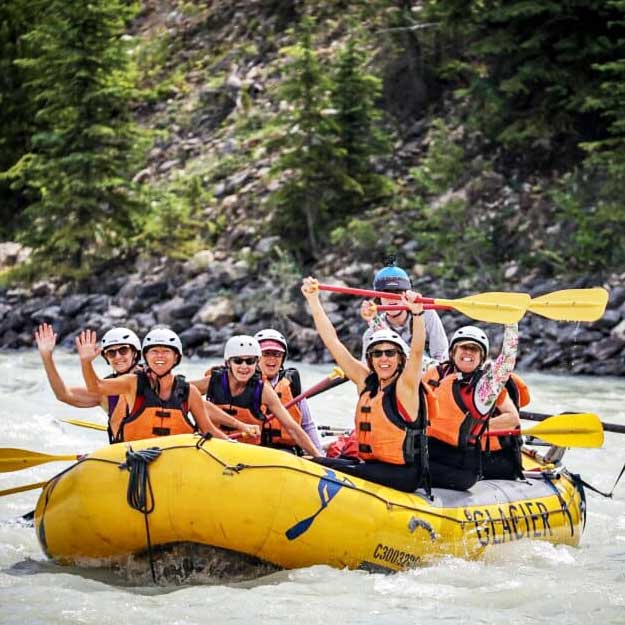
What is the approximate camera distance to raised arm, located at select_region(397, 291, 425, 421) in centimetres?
595

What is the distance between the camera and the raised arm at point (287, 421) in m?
7.02

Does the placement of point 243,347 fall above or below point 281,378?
above

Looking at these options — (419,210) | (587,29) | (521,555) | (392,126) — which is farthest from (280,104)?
(521,555)

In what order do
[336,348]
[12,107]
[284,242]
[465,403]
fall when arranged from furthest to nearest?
[12,107] < [284,242] < [465,403] < [336,348]

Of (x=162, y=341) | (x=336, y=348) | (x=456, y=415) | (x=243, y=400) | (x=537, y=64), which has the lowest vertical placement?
(x=456, y=415)

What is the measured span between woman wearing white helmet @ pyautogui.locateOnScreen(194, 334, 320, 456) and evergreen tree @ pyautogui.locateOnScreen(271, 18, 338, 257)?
12.7 m

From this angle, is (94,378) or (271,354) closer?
(94,378)

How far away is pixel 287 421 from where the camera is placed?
23.0 feet

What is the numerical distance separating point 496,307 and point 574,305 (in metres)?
0.69

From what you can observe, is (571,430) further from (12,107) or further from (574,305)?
(12,107)

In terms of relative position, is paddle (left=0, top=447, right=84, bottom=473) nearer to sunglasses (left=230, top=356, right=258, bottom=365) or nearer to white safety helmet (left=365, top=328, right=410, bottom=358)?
sunglasses (left=230, top=356, right=258, bottom=365)

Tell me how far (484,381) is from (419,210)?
1363 cm

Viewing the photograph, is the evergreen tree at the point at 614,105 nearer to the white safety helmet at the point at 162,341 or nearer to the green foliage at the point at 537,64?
the green foliage at the point at 537,64

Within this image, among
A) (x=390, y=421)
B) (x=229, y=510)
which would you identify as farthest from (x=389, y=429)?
(x=229, y=510)
